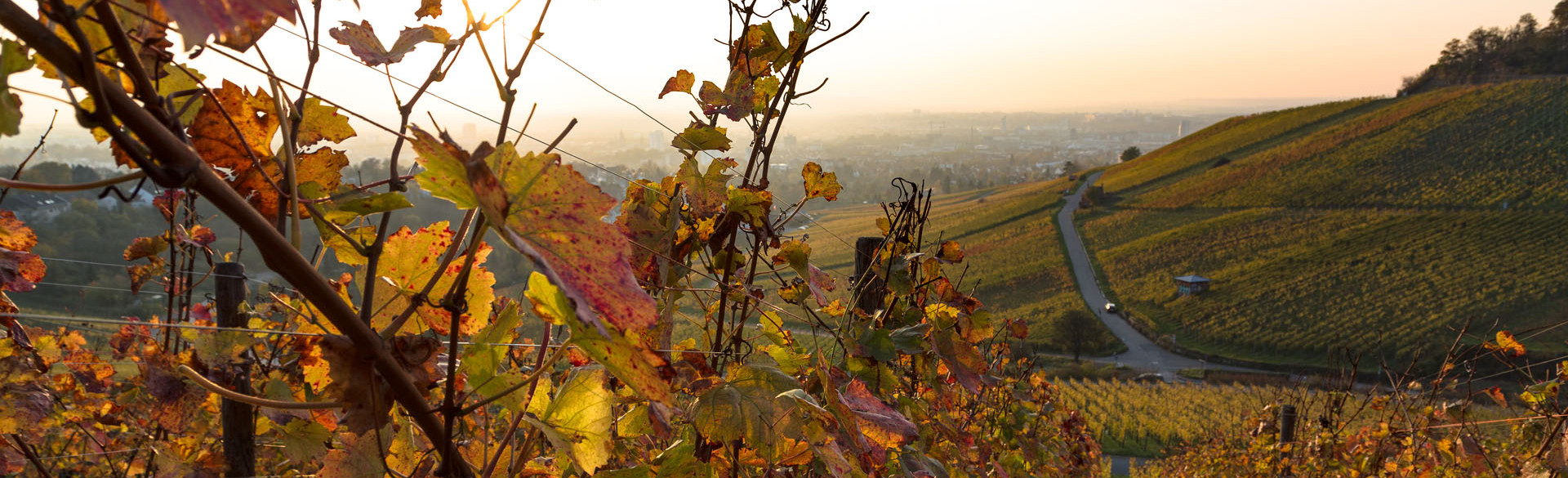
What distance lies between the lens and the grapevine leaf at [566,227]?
35cm

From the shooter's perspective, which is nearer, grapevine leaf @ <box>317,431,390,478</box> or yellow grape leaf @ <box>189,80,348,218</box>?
yellow grape leaf @ <box>189,80,348,218</box>

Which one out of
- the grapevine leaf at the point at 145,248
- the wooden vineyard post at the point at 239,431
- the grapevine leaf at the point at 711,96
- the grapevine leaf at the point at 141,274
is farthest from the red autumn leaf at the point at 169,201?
the grapevine leaf at the point at 711,96

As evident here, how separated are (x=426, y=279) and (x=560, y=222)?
0.24 metres

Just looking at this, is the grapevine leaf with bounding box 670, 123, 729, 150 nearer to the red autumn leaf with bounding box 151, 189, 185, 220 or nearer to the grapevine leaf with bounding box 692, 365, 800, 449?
the grapevine leaf with bounding box 692, 365, 800, 449

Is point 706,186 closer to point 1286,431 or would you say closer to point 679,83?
point 679,83

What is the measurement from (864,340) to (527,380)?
27.2 inches

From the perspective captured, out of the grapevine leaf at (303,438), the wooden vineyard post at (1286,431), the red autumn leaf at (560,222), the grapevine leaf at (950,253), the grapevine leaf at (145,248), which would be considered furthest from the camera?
the wooden vineyard post at (1286,431)

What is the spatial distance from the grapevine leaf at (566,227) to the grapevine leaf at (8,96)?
0.48 feet

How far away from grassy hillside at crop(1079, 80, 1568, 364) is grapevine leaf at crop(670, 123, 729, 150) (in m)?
31.8

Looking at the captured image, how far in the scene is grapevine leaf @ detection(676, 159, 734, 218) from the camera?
0.91 meters

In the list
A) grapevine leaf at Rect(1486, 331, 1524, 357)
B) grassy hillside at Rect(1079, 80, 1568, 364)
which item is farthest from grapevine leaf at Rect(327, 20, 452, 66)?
grassy hillside at Rect(1079, 80, 1568, 364)

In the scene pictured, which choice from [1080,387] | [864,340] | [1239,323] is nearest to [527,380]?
[864,340]

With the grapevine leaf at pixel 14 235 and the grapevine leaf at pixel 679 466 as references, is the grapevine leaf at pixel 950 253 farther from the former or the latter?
the grapevine leaf at pixel 14 235

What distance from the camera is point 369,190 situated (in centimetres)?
54
